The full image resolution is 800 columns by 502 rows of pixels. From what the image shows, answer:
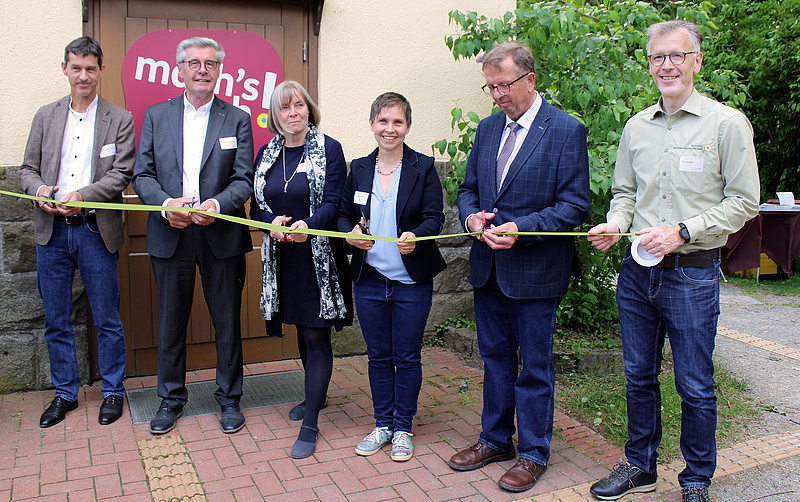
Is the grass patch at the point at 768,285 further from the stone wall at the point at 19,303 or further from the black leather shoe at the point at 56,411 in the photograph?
the stone wall at the point at 19,303

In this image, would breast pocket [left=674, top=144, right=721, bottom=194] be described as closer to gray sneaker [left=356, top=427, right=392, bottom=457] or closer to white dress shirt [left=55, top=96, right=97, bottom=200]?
gray sneaker [left=356, top=427, right=392, bottom=457]

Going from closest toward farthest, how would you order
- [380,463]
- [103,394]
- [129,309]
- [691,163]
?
[691,163] → [380,463] → [103,394] → [129,309]

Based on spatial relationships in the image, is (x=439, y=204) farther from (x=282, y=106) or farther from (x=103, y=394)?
(x=103, y=394)

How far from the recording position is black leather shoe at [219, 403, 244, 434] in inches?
155

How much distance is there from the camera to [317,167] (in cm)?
376

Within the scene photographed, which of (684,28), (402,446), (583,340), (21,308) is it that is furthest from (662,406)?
(21,308)

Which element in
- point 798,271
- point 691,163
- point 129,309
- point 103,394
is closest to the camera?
point 691,163

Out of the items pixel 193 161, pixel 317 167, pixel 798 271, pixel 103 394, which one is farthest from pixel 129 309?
pixel 798 271

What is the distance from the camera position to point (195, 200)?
3895 mm

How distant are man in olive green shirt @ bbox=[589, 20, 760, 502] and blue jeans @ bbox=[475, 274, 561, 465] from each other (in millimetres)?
374

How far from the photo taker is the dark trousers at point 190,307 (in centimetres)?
396

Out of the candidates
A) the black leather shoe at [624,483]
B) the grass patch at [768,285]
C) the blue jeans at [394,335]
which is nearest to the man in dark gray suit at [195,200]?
the blue jeans at [394,335]

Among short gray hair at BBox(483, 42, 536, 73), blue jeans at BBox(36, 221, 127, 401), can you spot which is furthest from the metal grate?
short gray hair at BBox(483, 42, 536, 73)

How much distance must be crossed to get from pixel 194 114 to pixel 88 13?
1318 mm
